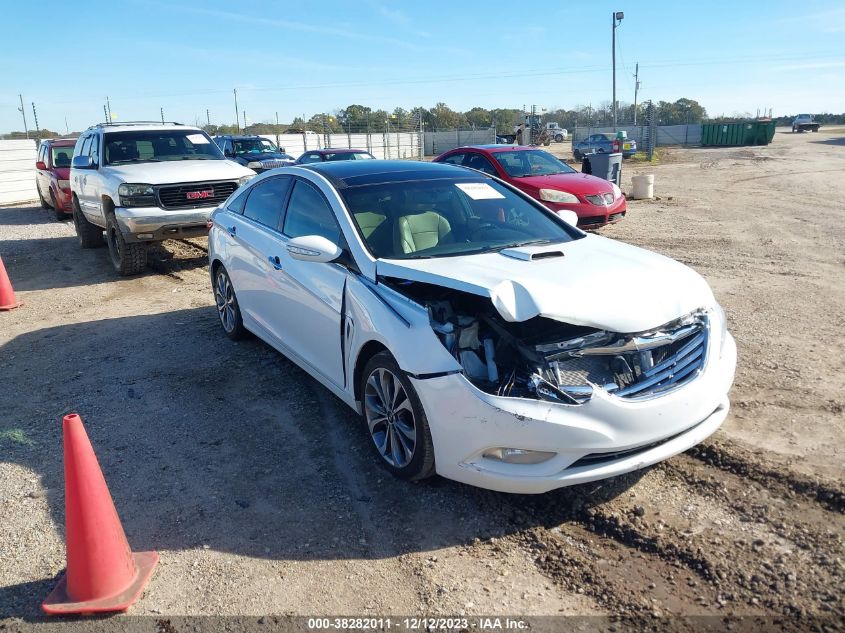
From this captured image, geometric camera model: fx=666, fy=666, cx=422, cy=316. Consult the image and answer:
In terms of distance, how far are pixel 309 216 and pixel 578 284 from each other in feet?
7.18

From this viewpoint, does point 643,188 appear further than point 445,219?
Yes

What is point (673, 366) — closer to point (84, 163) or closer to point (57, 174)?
point (84, 163)

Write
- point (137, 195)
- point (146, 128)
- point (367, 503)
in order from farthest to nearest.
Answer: point (146, 128) < point (137, 195) < point (367, 503)

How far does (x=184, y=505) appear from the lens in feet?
12.4

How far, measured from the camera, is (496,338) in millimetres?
3547

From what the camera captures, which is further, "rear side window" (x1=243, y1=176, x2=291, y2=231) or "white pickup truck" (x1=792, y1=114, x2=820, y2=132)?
"white pickup truck" (x1=792, y1=114, x2=820, y2=132)

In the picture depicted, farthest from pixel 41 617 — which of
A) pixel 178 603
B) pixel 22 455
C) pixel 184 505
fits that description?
pixel 22 455

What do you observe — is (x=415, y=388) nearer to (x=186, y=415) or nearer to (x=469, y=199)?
(x=469, y=199)

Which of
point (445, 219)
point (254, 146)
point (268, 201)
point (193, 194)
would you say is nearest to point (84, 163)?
point (193, 194)

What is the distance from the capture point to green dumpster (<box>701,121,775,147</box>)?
46969 mm

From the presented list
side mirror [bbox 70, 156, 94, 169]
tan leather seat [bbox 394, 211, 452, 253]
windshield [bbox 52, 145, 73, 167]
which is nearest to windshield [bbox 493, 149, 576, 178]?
side mirror [bbox 70, 156, 94, 169]

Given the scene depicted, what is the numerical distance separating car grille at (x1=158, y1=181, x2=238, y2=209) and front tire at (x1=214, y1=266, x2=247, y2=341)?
2.98 metres

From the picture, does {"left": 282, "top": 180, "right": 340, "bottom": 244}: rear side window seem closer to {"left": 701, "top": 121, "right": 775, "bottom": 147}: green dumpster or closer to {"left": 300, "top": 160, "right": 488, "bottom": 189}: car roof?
{"left": 300, "top": 160, "right": 488, "bottom": 189}: car roof

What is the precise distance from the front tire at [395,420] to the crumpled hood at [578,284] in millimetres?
565
